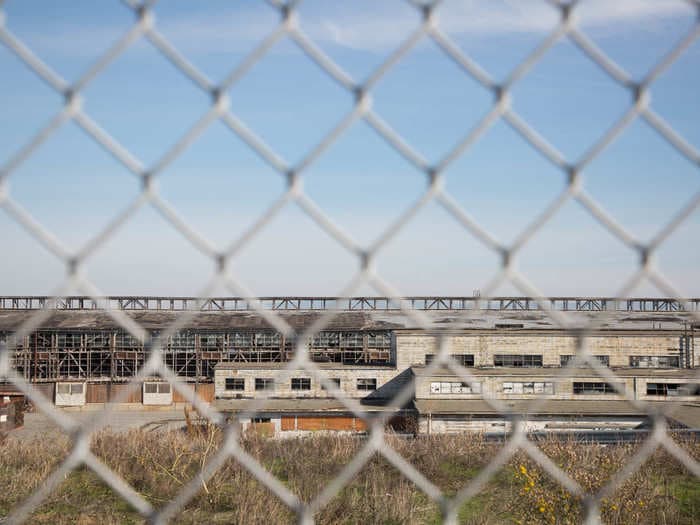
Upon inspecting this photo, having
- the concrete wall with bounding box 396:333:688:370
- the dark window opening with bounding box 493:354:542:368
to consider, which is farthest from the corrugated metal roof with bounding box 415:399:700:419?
the concrete wall with bounding box 396:333:688:370

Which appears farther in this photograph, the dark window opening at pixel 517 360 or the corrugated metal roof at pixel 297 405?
the dark window opening at pixel 517 360

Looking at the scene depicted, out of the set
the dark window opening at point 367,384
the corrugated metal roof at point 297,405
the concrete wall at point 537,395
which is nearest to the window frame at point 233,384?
the corrugated metal roof at point 297,405

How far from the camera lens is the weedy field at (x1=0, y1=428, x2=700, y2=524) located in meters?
5.33

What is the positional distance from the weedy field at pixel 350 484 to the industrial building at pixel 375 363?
3.49 meters

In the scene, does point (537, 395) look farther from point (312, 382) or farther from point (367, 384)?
point (312, 382)

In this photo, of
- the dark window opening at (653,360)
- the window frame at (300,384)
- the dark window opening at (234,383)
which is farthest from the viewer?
the dark window opening at (234,383)

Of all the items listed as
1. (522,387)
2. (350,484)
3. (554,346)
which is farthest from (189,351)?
(350,484)

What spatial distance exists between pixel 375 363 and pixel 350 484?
15691 mm

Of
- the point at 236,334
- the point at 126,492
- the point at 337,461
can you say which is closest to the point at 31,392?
the point at 126,492

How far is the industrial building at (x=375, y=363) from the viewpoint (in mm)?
14984

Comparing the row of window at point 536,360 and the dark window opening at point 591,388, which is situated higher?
the row of window at point 536,360

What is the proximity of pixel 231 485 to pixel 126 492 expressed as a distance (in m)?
5.82

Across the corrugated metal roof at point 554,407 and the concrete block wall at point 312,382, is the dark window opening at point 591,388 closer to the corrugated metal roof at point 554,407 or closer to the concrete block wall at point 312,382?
the corrugated metal roof at point 554,407

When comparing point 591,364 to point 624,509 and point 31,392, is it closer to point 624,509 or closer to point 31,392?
point 31,392
